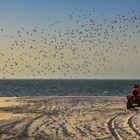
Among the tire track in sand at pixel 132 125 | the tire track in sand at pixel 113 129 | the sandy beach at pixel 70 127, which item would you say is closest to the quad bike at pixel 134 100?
the sandy beach at pixel 70 127

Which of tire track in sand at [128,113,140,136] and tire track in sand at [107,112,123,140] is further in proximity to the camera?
tire track in sand at [128,113,140,136]

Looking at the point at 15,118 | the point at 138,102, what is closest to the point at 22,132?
the point at 15,118

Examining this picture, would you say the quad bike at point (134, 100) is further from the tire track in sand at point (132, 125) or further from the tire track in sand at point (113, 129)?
the tire track in sand at point (113, 129)

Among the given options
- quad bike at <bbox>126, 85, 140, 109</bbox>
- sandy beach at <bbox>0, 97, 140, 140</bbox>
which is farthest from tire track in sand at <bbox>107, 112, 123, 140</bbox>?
quad bike at <bbox>126, 85, 140, 109</bbox>

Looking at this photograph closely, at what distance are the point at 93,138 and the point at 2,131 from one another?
417 cm

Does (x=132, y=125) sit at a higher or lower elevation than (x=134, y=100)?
lower

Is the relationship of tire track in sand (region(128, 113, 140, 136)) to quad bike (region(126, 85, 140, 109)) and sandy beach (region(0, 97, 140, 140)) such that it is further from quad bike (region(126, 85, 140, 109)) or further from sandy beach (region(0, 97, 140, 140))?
quad bike (region(126, 85, 140, 109))

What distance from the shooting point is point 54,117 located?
1026 inches

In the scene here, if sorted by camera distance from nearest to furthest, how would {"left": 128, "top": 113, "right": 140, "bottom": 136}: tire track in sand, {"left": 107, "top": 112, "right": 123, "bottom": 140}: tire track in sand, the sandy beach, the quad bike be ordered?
{"left": 107, "top": 112, "right": 123, "bottom": 140}: tire track in sand < the sandy beach < {"left": 128, "top": 113, "right": 140, "bottom": 136}: tire track in sand < the quad bike

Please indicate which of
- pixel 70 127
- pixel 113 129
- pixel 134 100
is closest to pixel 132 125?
pixel 113 129

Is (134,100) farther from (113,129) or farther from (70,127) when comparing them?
(113,129)

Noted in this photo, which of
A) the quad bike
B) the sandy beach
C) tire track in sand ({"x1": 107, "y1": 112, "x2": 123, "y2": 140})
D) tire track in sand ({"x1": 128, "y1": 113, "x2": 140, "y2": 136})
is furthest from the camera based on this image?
the quad bike

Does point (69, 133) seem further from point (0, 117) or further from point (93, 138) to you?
point (0, 117)

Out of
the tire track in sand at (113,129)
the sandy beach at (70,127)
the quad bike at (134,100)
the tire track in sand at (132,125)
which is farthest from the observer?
the quad bike at (134,100)
